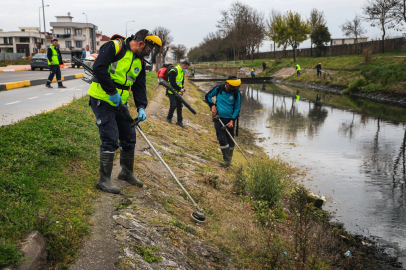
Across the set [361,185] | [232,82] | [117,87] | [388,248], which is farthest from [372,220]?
[117,87]

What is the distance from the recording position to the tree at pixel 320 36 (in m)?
57.0

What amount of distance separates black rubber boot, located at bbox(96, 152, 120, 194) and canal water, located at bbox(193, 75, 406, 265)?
4.81 m

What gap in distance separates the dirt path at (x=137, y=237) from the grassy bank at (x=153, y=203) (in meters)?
0.03

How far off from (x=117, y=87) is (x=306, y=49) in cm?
6555

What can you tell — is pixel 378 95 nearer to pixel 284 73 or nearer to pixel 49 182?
pixel 284 73

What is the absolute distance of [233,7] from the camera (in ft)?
246

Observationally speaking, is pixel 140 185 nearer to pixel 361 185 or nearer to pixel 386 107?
pixel 361 185

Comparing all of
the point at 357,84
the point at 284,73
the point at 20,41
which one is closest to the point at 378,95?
the point at 357,84

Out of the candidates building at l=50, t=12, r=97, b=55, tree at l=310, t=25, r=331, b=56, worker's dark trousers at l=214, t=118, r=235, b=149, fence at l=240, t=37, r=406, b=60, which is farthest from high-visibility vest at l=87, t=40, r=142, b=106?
building at l=50, t=12, r=97, b=55

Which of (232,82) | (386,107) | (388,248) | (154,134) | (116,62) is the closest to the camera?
(116,62)

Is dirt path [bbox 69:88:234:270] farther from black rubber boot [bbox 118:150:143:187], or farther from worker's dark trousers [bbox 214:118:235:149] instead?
worker's dark trousers [bbox 214:118:235:149]

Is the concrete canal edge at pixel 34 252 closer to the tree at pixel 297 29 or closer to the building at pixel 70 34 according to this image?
the tree at pixel 297 29

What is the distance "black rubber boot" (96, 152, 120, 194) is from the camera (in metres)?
4.48

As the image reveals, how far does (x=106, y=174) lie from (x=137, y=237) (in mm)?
1193
